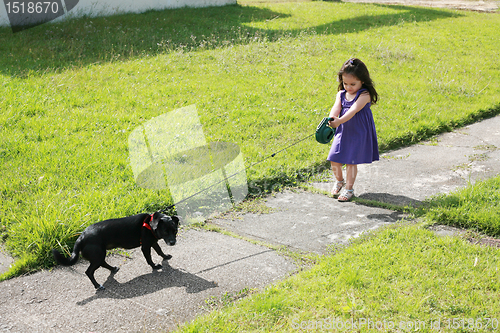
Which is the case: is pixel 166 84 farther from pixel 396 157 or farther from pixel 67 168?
pixel 396 157

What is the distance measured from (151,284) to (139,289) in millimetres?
92

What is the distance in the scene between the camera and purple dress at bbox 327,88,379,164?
4.55 m

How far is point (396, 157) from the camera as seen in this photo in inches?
230

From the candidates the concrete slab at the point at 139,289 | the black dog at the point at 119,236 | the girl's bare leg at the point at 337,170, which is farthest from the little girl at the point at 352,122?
the black dog at the point at 119,236

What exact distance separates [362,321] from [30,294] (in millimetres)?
2181

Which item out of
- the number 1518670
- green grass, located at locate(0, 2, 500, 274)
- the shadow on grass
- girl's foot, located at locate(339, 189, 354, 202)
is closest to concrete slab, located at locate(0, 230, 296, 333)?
green grass, located at locate(0, 2, 500, 274)

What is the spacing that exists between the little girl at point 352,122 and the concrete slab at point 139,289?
4.90 ft

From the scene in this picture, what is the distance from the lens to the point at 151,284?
3.12 meters

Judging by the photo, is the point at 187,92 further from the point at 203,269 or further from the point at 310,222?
the point at 203,269

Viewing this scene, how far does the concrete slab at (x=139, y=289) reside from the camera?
272 cm

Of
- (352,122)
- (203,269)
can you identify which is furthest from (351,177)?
(203,269)

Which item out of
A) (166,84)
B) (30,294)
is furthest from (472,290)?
(166,84)

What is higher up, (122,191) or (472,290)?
(122,191)

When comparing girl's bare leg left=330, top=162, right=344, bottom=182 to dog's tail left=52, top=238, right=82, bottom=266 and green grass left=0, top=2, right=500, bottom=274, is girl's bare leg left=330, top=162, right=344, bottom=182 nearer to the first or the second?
green grass left=0, top=2, right=500, bottom=274
